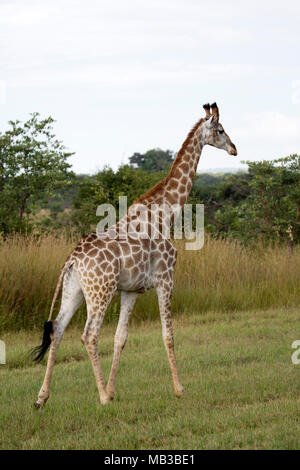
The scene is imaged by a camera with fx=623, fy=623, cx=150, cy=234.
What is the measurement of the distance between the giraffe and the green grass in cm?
31

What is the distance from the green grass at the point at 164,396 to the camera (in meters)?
4.97

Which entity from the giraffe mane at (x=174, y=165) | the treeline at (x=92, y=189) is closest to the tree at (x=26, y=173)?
the treeline at (x=92, y=189)

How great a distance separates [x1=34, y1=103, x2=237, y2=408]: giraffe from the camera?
5902 mm

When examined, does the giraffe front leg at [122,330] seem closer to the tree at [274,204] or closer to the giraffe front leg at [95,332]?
the giraffe front leg at [95,332]

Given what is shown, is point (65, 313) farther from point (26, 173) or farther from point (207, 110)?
point (26, 173)

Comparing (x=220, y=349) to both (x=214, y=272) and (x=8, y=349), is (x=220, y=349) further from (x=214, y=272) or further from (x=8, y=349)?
(x=214, y=272)

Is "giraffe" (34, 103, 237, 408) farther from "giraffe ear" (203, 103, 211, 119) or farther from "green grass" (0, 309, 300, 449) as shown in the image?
"green grass" (0, 309, 300, 449)

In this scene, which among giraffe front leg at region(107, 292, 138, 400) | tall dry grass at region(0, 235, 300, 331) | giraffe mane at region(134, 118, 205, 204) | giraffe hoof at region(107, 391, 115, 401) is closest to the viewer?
giraffe hoof at region(107, 391, 115, 401)

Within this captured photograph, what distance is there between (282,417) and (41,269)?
5792 millimetres

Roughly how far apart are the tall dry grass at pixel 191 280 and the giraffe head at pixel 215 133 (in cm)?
422

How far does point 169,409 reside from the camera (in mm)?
5723

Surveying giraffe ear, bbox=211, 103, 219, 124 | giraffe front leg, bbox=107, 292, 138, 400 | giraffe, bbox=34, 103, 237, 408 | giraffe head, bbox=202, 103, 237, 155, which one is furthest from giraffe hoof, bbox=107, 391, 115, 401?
giraffe ear, bbox=211, 103, 219, 124

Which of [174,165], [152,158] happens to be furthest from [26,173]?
[152,158]
